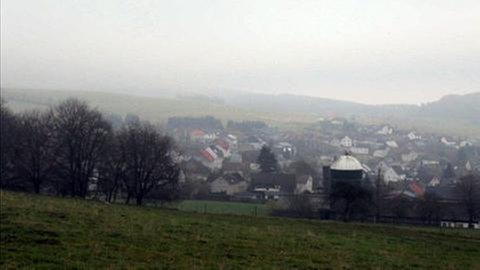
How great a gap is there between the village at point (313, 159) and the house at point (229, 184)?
0.13 meters

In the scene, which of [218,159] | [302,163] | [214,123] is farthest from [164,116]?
[302,163]

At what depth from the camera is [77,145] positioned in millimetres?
47750

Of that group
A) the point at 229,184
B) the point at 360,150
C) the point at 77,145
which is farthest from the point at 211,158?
the point at 77,145

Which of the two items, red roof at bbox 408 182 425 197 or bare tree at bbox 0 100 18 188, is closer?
bare tree at bbox 0 100 18 188

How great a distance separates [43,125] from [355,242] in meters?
35.0

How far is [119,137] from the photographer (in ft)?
165

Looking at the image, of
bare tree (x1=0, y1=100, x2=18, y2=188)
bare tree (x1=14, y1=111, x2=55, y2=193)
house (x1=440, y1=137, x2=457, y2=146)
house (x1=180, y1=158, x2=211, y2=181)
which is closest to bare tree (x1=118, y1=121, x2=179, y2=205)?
bare tree (x1=14, y1=111, x2=55, y2=193)

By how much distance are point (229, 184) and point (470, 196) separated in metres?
35.7

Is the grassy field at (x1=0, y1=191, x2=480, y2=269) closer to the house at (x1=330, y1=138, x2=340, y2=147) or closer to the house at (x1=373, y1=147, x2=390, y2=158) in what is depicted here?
the house at (x1=373, y1=147, x2=390, y2=158)

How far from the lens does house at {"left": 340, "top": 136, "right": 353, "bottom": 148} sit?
421ft

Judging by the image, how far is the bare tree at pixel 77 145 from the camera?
4788 cm

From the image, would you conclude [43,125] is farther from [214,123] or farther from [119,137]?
[214,123]

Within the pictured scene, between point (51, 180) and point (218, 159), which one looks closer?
point (51, 180)

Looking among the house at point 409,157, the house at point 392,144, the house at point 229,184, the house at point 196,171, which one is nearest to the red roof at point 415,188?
the house at point 229,184
